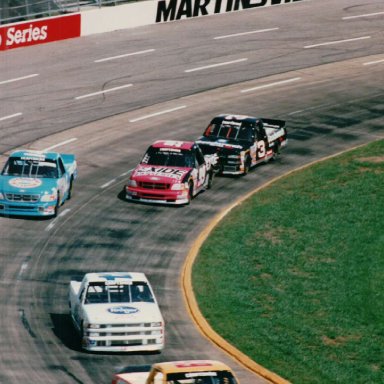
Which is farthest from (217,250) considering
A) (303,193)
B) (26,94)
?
(26,94)

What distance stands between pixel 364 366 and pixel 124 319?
5519mm

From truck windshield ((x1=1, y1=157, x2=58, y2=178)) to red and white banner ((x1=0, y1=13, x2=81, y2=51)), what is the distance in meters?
17.5

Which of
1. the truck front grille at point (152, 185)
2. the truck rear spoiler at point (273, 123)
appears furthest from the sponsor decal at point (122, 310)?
the truck rear spoiler at point (273, 123)

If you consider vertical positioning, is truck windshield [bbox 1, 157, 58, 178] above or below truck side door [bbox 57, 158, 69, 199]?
above

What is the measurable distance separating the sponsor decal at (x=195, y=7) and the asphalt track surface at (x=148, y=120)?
566 millimetres

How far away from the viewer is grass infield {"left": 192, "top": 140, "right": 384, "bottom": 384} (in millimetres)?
29969

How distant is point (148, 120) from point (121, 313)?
21455mm

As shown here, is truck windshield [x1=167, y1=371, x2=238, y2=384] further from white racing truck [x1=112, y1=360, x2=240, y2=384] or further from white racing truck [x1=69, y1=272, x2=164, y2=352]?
white racing truck [x1=69, y1=272, x2=164, y2=352]

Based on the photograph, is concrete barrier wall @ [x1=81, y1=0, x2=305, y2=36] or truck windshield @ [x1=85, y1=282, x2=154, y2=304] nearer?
truck windshield @ [x1=85, y1=282, x2=154, y2=304]

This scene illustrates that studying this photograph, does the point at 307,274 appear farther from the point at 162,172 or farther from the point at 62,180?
the point at 62,180

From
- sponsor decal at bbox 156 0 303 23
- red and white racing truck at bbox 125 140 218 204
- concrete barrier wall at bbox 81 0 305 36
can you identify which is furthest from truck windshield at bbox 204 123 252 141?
sponsor decal at bbox 156 0 303 23

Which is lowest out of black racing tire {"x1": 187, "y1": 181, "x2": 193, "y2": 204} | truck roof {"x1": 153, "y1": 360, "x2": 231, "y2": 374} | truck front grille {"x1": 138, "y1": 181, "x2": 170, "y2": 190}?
black racing tire {"x1": 187, "y1": 181, "x2": 193, "y2": 204}

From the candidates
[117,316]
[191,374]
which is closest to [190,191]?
[117,316]

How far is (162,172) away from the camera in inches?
1619
